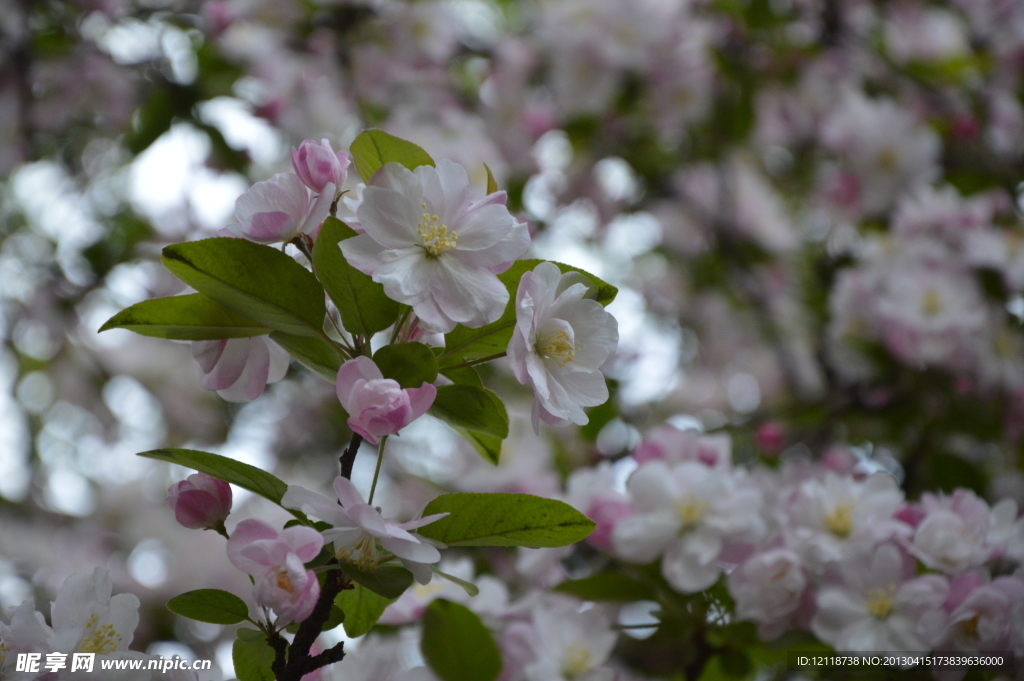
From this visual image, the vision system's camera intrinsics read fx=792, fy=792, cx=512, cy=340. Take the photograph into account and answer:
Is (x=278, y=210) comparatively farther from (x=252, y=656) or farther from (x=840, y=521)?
(x=840, y=521)

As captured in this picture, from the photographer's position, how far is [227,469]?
0.62 meters

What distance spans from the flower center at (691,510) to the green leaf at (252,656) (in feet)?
1.88

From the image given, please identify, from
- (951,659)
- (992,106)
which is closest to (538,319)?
(951,659)

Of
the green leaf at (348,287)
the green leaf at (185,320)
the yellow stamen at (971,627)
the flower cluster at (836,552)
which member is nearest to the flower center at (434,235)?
the green leaf at (348,287)

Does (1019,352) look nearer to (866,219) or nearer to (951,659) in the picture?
(866,219)

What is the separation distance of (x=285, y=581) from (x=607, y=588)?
59cm

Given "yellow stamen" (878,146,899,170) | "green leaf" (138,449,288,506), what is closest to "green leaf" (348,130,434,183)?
"green leaf" (138,449,288,506)

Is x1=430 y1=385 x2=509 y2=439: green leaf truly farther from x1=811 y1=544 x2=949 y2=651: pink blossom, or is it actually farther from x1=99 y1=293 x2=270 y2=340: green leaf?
x1=811 y1=544 x2=949 y2=651: pink blossom

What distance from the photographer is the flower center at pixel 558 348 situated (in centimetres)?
65

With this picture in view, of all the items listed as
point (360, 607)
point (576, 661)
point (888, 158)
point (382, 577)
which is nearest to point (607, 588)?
point (576, 661)

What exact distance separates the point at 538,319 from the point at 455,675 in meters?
0.51

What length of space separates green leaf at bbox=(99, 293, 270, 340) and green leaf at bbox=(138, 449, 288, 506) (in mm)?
95

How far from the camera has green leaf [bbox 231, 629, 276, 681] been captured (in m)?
0.64

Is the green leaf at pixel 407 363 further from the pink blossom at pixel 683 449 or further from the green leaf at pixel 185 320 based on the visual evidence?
the pink blossom at pixel 683 449
